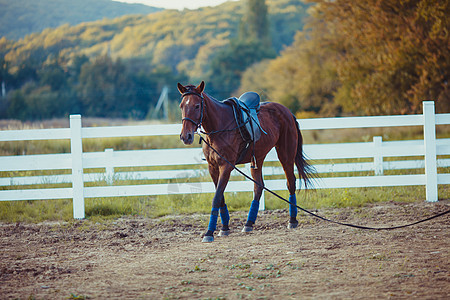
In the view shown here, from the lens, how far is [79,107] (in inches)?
1662

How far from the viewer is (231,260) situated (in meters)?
4.78

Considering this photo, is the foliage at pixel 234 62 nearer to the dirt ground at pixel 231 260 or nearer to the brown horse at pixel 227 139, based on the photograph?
the brown horse at pixel 227 139

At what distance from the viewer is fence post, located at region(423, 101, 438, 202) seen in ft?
25.4

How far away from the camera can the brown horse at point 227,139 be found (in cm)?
543

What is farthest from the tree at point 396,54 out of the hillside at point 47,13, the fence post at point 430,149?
the hillside at point 47,13

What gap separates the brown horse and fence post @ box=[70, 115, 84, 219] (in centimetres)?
261

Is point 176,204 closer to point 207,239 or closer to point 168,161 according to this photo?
point 168,161

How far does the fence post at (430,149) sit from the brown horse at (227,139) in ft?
7.55

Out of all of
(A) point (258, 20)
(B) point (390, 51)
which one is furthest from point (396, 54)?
(A) point (258, 20)

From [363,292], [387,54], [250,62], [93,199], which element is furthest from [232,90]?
[363,292]

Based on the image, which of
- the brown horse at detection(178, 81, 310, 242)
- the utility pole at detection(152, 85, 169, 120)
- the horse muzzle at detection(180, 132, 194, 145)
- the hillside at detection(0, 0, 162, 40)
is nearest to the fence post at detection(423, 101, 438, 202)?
the brown horse at detection(178, 81, 310, 242)

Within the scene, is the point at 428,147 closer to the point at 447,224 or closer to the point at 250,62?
the point at 447,224

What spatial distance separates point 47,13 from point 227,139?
49.8 m

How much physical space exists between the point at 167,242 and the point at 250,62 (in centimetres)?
4896
